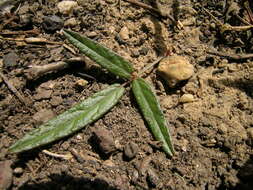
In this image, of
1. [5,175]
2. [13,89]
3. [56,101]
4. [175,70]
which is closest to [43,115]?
[56,101]

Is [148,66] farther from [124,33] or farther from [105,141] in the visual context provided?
[105,141]

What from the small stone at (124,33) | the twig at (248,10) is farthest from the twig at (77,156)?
the twig at (248,10)

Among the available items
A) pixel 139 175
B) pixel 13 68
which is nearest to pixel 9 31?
pixel 13 68

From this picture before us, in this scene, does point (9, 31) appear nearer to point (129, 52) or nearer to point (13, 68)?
point (13, 68)

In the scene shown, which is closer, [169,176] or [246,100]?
[169,176]

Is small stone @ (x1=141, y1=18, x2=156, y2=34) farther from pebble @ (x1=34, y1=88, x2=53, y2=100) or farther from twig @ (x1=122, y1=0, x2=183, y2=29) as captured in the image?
pebble @ (x1=34, y1=88, x2=53, y2=100)

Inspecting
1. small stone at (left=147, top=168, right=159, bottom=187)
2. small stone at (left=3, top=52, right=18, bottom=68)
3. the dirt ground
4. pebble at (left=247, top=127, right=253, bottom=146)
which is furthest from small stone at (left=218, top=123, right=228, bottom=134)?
small stone at (left=3, top=52, right=18, bottom=68)
